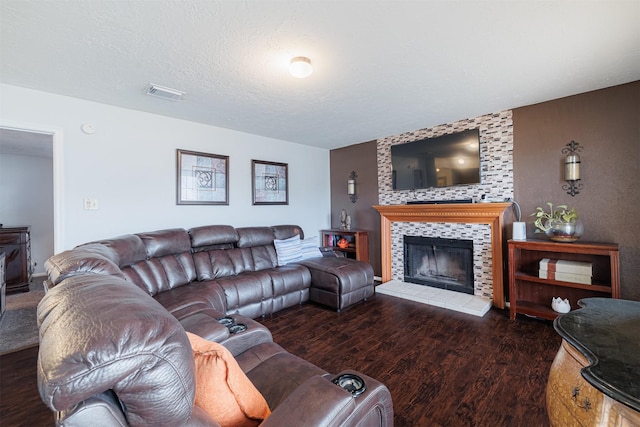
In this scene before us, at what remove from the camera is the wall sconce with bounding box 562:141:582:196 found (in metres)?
2.76

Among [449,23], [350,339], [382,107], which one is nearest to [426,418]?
[350,339]

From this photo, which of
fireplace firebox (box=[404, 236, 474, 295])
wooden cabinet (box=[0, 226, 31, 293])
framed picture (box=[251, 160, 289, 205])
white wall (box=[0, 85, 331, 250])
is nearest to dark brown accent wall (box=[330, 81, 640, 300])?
fireplace firebox (box=[404, 236, 474, 295])

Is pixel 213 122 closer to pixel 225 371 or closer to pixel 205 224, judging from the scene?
pixel 205 224

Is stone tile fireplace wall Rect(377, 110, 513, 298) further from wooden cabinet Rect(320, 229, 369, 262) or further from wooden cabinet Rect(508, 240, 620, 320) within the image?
wooden cabinet Rect(320, 229, 369, 262)

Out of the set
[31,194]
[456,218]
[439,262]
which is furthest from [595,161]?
[31,194]

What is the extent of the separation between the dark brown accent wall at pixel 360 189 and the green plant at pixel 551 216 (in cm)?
214

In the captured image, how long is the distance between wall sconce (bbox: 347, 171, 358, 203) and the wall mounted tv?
0.79 meters

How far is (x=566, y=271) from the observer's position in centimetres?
266

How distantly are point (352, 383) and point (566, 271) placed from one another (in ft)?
9.31

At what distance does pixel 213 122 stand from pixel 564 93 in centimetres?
397

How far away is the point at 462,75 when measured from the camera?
7.63ft

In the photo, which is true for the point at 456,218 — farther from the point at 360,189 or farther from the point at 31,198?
the point at 31,198

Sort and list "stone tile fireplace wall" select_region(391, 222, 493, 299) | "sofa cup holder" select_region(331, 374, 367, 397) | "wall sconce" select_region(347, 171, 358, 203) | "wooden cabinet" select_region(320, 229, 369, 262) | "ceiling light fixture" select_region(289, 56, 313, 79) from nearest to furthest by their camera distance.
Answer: "sofa cup holder" select_region(331, 374, 367, 397) → "ceiling light fixture" select_region(289, 56, 313, 79) → "stone tile fireplace wall" select_region(391, 222, 493, 299) → "wooden cabinet" select_region(320, 229, 369, 262) → "wall sconce" select_region(347, 171, 358, 203)

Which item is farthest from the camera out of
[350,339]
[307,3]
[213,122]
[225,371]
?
[213,122]
